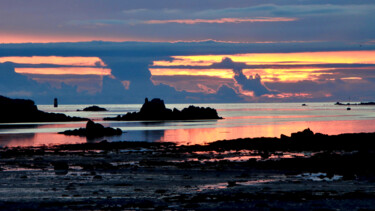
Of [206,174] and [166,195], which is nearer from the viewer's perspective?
[166,195]

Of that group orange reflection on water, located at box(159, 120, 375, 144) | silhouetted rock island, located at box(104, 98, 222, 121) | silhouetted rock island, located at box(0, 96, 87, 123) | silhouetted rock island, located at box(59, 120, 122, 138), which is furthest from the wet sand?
silhouetted rock island, located at box(104, 98, 222, 121)

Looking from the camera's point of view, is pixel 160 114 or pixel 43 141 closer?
pixel 43 141

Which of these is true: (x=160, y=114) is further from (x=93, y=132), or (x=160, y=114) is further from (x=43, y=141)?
(x=43, y=141)

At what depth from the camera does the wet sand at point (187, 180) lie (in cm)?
2615

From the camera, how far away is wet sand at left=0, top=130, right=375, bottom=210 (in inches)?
1029

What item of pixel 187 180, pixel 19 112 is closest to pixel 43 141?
pixel 187 180

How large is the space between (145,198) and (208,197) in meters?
3.15

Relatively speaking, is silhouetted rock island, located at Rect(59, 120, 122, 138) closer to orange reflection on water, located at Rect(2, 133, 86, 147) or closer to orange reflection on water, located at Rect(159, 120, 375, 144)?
orange reflection on water, located at Rect(2, 133, 86, 147)

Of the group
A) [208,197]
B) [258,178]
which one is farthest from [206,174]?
[208,197]

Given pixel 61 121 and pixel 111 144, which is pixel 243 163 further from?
pixel 61 121

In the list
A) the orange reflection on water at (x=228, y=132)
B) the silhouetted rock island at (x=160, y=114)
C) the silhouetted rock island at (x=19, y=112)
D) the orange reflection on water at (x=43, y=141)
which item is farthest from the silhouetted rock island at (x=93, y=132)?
the silhouetted rock island at (x=160, y=114)

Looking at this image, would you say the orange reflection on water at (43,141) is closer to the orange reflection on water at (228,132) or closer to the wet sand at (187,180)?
the orange reflection on water at (228,132)

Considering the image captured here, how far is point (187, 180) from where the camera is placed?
114 feet

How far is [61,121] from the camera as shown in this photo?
163500mm
